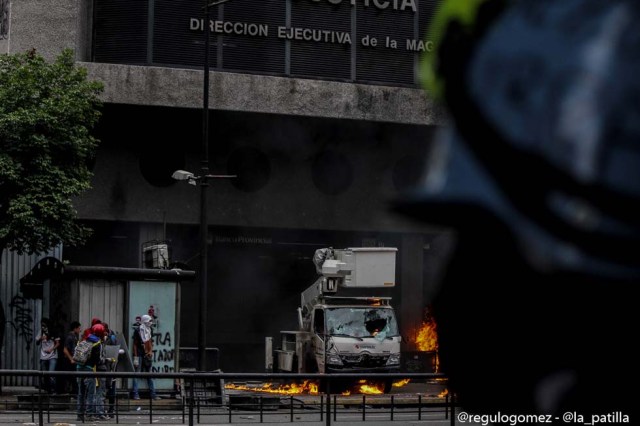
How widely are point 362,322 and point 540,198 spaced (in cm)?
2726

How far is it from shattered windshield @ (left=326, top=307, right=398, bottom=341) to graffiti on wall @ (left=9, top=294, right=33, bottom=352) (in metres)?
9.27

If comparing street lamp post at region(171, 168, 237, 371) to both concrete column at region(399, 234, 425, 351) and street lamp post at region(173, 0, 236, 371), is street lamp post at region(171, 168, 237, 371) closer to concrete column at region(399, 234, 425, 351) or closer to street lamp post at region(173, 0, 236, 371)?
street lamp post at region(173, 0, 236, 371)

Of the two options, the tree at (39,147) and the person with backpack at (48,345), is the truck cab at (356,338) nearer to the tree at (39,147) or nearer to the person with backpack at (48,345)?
the person with backpack at (48,345)

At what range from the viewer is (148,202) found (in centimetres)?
3653

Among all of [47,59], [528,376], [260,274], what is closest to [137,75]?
[47,59]

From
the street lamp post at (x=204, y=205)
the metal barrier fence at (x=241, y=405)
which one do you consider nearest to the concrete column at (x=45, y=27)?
the street lamp post at (x=204, y=205)

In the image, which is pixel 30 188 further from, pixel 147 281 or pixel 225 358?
pixel 225 358

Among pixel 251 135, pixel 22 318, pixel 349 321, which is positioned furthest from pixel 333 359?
pixel 251 135

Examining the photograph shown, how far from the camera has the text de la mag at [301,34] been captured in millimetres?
35125

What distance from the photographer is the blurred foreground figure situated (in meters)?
1.64

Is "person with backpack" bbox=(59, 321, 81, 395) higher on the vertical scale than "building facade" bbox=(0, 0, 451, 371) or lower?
lower

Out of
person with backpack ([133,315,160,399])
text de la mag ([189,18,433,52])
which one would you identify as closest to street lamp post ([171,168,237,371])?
person with backpack ([133,315,160,399])

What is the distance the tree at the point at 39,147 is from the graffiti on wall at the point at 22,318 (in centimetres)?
483

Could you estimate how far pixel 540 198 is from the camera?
1.70 m
